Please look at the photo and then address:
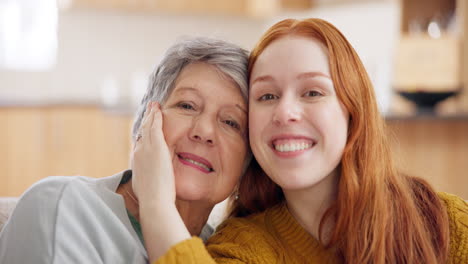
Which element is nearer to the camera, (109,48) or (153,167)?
(153,167)

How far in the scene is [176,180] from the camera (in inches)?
60.1

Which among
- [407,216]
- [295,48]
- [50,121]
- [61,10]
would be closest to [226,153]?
[295,48]

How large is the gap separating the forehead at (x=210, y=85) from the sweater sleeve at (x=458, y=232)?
1.89 ft

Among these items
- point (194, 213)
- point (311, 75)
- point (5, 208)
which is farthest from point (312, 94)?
point (5, 208)

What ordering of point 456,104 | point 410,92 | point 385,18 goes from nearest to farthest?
point 410,92 → point 456,104 → point 385,18

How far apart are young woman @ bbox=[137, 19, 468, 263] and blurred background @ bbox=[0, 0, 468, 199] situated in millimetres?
2660

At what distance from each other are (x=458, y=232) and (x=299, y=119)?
1.49 ft

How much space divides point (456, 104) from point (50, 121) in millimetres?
3612

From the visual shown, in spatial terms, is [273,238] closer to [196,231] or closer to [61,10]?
[196,231]

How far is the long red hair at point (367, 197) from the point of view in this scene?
142 centimetres

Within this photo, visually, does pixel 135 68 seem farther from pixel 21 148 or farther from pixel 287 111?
pixel 287 111

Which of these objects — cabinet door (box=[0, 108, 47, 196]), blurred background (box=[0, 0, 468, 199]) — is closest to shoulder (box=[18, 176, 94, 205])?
blurred background (box=[0, 0, 468, 199])

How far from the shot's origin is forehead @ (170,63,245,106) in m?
1.59

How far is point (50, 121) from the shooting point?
5.87 metres
